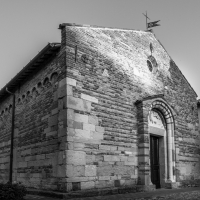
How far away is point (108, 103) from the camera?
9516mm

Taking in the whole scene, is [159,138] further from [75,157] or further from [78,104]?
[75,157]

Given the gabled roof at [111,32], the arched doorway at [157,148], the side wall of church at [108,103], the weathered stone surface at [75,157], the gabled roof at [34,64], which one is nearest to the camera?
the weathered stone surface at [75,157]

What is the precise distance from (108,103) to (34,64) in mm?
3147

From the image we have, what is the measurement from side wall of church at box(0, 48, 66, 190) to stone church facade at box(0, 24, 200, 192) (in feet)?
0.10

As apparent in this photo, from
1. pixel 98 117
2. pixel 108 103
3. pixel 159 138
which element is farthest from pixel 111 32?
pixel 159 138

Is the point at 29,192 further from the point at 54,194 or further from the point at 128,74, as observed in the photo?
the point at 128,74

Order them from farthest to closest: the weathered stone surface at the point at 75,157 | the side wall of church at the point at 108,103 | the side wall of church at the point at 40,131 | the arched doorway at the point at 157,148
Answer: the arched doorway at the point at 157,148 → the side wall of church at the point at 40,131 → the side wall of church at the point at 108,103 → the weathered stone surface at the point at 75,157

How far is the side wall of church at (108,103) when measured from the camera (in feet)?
27.3

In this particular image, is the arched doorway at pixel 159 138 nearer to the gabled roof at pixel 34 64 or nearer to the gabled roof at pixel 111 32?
the gabled roof at pixel 111 32

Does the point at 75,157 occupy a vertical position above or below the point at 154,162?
above

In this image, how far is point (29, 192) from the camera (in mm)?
9086

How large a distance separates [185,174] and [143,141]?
3516 millimetres

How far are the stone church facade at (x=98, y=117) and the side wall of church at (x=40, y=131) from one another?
1.2 inches

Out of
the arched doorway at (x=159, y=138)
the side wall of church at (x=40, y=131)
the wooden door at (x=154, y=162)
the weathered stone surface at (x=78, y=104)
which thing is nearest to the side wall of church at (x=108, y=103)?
the weathered stone surface at (x=78, y=104)
